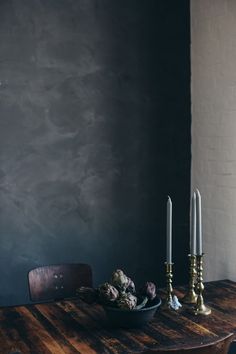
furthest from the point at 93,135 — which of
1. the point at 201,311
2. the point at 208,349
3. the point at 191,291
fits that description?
the point at 208,349

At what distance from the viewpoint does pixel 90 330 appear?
2324 mm

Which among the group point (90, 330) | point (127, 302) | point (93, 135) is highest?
point (93, 135)

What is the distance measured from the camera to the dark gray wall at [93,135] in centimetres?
323

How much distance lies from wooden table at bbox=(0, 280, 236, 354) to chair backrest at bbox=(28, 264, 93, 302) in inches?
9.5

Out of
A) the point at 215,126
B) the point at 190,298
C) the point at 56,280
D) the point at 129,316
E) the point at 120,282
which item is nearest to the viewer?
the point at 129,316

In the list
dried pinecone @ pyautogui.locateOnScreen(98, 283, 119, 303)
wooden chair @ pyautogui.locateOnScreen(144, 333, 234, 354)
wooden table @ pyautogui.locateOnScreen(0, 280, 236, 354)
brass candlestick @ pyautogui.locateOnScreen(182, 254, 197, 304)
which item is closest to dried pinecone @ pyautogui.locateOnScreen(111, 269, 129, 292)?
dried pinecone @ pyautogui.locateOnScreen(98, 283, 119, 303)

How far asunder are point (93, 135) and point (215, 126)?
0.71 metres

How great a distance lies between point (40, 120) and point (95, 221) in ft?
2.22

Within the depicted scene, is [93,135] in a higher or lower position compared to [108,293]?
higher

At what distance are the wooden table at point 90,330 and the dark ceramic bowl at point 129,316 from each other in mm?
28

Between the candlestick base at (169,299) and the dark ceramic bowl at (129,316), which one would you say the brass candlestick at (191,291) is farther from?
the dark ceramic bowl at (129,316)

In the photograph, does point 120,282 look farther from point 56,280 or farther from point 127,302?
point 56,280

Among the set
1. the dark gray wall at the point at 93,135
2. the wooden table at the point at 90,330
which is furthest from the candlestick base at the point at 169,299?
the dark gray wall at the point at 93,135

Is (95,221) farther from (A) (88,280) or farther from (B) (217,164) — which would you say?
(B) (217,164)
